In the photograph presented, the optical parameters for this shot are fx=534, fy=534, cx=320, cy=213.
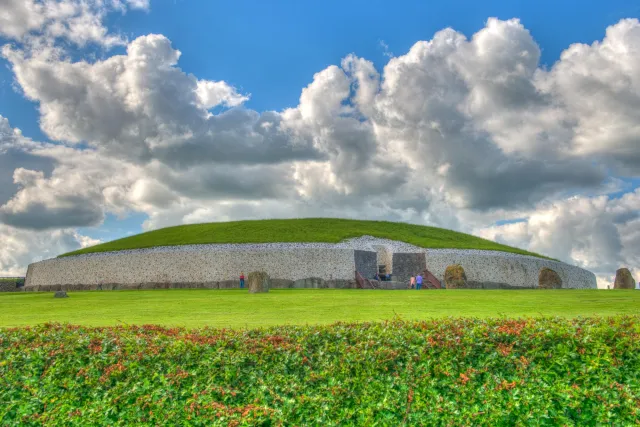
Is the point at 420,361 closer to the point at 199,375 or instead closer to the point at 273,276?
the point at 199,375

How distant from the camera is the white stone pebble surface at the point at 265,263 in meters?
45.5

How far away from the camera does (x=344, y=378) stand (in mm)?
8406

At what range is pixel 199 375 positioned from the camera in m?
8.62

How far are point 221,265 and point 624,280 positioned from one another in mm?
31057

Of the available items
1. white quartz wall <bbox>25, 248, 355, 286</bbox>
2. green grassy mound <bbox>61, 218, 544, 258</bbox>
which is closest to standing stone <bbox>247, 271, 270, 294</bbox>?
white quartz wall <bbox>25, 248, 355, 286</bbox>

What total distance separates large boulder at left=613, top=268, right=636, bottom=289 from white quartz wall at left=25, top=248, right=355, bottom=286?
65.0 feet

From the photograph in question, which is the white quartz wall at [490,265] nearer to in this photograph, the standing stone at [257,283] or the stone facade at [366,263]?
the stone facade at [366,263]

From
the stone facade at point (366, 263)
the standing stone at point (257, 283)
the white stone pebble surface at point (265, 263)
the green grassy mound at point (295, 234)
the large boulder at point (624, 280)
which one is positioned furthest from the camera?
the green grassy mound at point (295, 234)

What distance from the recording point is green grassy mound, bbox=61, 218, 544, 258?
51281 mm

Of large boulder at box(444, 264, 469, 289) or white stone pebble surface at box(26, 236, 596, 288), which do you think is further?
white stone pebble surface at box(26, 236, 596, 288)

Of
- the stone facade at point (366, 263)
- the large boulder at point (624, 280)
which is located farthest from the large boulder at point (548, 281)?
the stone facade at point (366, 263)

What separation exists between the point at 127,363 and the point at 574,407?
23.4 feet

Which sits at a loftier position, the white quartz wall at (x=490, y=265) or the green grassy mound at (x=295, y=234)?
the green grassy mound at (x=295, y=234)

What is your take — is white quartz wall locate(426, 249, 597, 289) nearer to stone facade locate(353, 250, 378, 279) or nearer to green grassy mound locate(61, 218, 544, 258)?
green grassy mound locate(61, 218, 544, 258)
